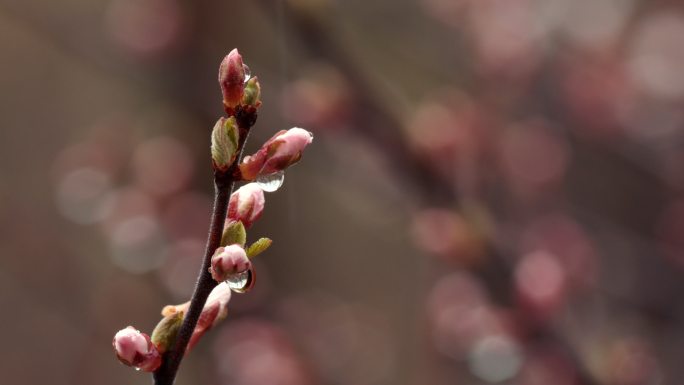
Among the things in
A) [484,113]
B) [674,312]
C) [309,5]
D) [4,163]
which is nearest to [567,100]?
[484,113]

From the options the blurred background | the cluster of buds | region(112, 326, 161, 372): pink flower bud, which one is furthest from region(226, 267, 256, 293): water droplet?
the blurred background

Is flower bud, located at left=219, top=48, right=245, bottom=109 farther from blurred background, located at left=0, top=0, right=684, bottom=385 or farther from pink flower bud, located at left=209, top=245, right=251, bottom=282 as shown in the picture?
blurred background, located at left=0, top=0, right=684, bottom=385

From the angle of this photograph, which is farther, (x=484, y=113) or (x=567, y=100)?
(x=567, y=100)

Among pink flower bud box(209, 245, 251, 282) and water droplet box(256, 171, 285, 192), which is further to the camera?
water droplet box(256, 171, 285, 192)

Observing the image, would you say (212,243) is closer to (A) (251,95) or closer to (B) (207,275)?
(B) (207,275)

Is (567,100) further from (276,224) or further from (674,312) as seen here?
(276,224)
